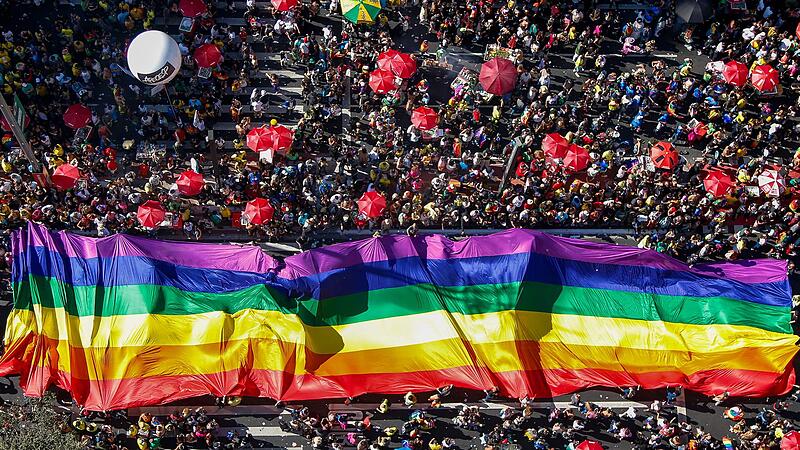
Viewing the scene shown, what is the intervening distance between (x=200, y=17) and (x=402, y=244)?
1298 centimetres

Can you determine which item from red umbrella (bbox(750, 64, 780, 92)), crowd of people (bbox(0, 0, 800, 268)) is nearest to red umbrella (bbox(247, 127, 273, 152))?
crowd of people (bbox(0, 0, 800, 268))

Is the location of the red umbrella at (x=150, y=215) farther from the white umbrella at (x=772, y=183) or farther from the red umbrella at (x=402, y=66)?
the white umbrella at (x=772, y=183)

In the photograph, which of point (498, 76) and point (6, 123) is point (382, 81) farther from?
point (6, 123)

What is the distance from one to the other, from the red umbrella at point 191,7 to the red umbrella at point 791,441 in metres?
26.4

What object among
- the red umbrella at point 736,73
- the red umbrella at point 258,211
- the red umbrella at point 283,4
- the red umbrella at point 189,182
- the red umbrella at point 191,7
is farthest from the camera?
the red umbrella at point 191,7

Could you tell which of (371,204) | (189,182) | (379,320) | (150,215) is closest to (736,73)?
(371,204)

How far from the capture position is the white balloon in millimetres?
29125

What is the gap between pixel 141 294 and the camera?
87.8 ft

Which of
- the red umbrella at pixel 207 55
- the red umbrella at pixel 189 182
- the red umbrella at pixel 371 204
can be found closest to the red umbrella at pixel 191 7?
the red umbrella at pixel 207 55

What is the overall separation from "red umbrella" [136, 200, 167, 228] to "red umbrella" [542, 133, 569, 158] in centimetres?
1423

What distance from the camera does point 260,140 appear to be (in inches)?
1171

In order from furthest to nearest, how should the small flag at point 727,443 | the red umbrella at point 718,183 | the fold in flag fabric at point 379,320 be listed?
the red umbrella at point 718,183 → the small flag at point 727,443 → the fold in flag fabric at point 379,320

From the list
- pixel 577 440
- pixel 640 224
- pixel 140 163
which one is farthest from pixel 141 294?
pixel 640 224

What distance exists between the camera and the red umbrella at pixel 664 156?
99.7ft
